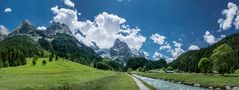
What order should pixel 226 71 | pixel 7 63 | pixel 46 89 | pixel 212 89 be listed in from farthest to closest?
1. pixel 7 63
2. pixel 226 71
3. pixel 212 89
4. pixel 46 89

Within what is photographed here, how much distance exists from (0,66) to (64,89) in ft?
461

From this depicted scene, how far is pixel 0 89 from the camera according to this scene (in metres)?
50.8

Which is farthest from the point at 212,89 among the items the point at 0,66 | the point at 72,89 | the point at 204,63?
the point at 0,66

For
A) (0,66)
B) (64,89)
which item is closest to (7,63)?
(0,66)

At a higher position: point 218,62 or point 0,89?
point 218,62

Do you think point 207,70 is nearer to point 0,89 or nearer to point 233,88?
point 233,88

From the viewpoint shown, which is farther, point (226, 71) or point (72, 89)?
point (226, 71)

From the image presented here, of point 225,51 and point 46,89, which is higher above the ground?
point 225,51

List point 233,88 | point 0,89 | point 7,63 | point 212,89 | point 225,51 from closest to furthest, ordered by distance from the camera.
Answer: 1. point 0,89
2. point 233,88
3. point 212,89
4. point 225,51
5. point 7,63

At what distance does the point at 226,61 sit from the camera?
135m

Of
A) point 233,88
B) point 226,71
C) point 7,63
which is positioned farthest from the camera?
point 7,63

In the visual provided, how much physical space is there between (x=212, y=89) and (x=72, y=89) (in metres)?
32.3

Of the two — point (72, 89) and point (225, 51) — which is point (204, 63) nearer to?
point (225, 51)

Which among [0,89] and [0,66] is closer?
[0,89]
